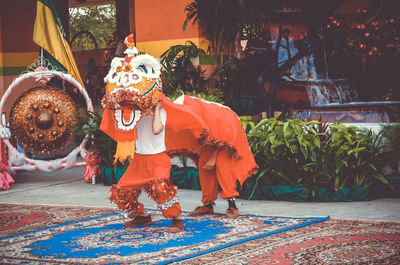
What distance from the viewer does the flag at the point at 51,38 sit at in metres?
9.97

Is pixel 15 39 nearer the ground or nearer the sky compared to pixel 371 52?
nearer the sky

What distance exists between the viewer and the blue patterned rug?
4.64 m

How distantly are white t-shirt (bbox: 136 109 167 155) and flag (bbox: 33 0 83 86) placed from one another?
4.56m

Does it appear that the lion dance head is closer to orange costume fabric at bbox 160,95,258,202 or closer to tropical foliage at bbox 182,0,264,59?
orange costume fabric at bbox 160,95,258,202

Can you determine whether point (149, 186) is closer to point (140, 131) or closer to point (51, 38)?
point (140, 131)

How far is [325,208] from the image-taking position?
6.45m

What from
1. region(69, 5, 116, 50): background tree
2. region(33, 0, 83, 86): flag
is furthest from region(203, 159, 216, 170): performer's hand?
region(69, 5, 116, 50): background tree

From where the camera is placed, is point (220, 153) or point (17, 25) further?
point (17, 25)

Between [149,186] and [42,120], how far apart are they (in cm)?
445

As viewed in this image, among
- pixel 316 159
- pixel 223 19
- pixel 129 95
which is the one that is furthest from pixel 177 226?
pixel 223 19

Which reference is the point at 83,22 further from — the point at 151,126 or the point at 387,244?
the point at 387,244

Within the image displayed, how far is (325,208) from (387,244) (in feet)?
5.66

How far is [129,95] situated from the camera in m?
5.30

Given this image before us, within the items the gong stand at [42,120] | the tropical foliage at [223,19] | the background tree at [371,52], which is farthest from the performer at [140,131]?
the background tree at [371,52]
